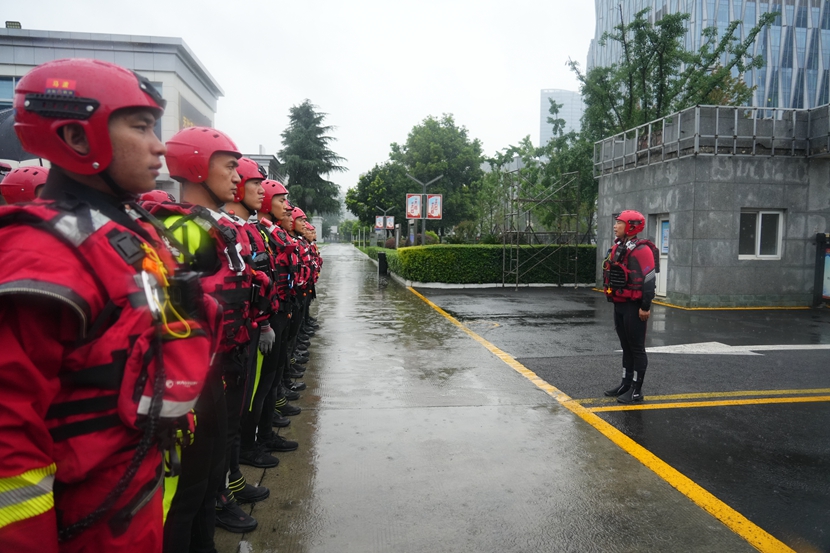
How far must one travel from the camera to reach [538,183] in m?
33.5

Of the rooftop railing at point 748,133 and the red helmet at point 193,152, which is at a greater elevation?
the rooftop railing at point 748,133

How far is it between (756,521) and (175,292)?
Answer: 3.61 meters

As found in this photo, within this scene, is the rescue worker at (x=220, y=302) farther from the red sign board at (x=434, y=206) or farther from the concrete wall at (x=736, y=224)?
the red sign board at (x=434, y=206)

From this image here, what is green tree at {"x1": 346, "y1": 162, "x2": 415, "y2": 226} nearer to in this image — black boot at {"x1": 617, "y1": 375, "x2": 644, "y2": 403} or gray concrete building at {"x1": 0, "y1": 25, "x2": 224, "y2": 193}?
gray concrete building at {"x1": 0, "y1": 25, "x2": 224, "y2": 193}

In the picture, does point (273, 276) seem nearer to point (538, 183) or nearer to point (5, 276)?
point (5, 276)

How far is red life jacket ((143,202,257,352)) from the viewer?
2670 millimetres

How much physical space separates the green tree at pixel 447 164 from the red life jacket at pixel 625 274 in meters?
44.1

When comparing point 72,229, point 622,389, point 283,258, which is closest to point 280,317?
point 283,258

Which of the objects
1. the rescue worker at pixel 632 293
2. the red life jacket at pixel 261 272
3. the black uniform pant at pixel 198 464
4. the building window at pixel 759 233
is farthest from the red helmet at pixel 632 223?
the building window at pixel 759 233

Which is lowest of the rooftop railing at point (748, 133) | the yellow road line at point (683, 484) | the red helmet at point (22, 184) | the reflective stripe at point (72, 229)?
the yellow road line at point (683, 484)

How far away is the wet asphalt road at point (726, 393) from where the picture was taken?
151 inches

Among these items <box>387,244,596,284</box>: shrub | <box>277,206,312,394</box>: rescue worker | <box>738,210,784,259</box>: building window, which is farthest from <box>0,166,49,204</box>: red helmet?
<box>387,244,596,284</box>: shrub

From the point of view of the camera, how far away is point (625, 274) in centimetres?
609

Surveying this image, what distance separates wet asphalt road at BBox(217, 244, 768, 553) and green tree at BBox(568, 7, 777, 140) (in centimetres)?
1773
